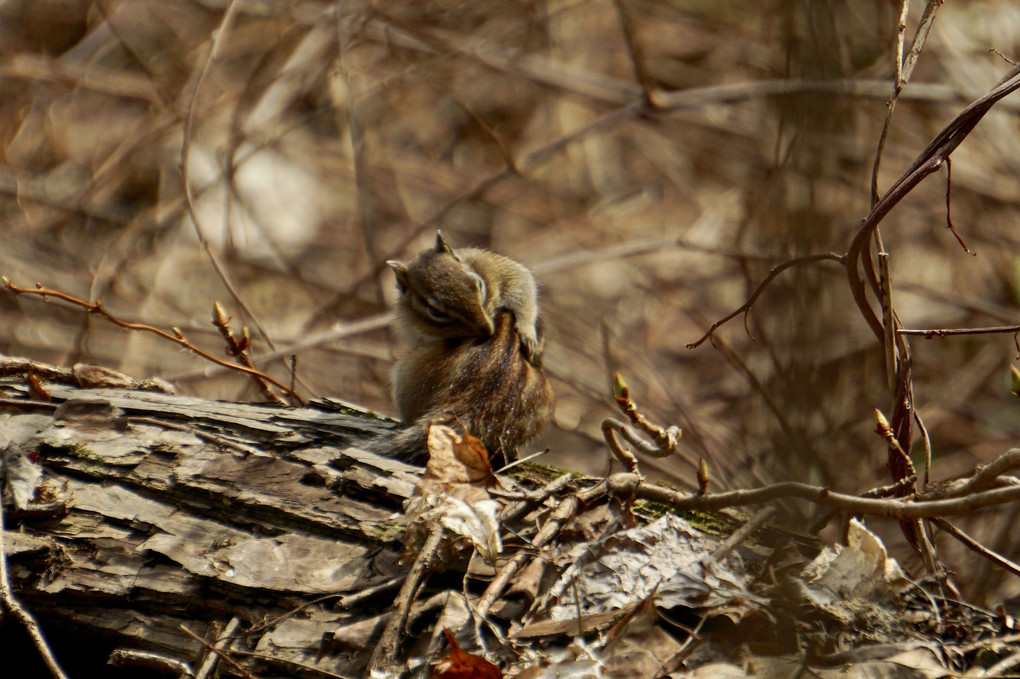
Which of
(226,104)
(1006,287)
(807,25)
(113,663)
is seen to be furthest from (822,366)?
(226,104)

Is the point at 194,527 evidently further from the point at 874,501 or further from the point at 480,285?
the point at 874,501

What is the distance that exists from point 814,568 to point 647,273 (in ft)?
18.3

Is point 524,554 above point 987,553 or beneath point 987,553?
beneath

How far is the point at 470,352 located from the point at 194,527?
1166 mm

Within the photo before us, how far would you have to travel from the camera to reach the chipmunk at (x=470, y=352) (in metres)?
2.95

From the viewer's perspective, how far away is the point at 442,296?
11.8 ft

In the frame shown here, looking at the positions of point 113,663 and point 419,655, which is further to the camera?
point 113,663

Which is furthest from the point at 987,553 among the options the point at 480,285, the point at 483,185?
the point at 483,185

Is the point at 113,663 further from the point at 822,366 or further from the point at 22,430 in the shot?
the point at 822,366

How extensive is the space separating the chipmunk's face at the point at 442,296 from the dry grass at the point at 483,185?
72 cm

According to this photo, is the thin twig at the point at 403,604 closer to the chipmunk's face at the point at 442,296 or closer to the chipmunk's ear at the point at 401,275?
the chipmunk's face at the point at 442,296

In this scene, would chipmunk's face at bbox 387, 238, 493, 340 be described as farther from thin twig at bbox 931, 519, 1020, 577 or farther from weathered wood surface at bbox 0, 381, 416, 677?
thin twig at bbox 931, 519, 1020, 577

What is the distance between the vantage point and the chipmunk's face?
3438mm

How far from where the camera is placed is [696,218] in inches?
324
